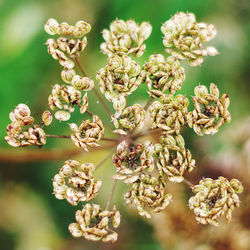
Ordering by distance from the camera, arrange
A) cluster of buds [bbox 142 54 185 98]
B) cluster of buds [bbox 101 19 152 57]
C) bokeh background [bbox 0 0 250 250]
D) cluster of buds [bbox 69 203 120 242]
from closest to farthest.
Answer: cluster of buds [bbox 69 203 120 242], cluster of buds [bbox 142 54 185 98], cluster of buds [bbox 101 19 152 57], bokeh background [bbox 0 0 250 250]

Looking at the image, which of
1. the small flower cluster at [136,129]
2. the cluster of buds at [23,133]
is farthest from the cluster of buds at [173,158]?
the cluster of buds at [23,133]

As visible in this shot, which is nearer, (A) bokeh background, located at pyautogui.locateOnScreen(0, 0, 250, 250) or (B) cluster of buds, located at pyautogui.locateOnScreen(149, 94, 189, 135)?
(B) cluster of buds, located at pyautogui.locateOnScreen(149, 94, 189, 135)

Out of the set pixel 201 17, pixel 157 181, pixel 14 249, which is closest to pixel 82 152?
pixel 157 181

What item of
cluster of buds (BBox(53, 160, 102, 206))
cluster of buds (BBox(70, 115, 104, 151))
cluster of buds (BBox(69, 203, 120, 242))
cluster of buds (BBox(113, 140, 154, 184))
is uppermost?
cluster of buds (BBox(70, 115, 104, 151))

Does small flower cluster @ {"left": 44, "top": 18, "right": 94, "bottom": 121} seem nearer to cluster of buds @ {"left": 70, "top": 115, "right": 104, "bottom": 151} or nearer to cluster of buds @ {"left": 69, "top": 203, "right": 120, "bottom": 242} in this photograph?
cluster of buds @ {"left": 70, "top": 115, "right": 104, "bottom": 151}

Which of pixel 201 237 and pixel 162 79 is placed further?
pixel 201 237

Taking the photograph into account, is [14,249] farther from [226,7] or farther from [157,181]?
[226,7]

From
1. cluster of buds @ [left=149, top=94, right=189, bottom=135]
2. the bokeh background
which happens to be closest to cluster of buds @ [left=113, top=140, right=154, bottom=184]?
cluster of buds @ [left=149, top=94, right=189, bottom=135]
